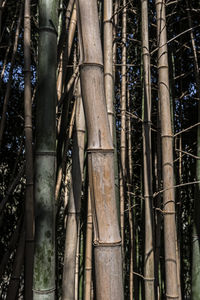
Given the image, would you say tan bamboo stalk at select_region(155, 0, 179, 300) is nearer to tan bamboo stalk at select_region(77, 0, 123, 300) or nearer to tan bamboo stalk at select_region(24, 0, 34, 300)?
tan bamboo stalk at select_region(24, 0, 34, 300)

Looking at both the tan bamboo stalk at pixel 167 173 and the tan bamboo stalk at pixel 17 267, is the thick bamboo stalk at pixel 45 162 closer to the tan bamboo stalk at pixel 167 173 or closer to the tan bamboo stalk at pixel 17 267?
the tan bamboo stalk at pixel 17 267

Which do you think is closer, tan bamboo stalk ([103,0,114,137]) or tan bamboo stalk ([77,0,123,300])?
tan bamboo stalk ([77,0,123,300])

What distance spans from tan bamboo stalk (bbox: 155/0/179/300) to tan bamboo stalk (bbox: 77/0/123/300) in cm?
68

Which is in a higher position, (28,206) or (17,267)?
(28,206)

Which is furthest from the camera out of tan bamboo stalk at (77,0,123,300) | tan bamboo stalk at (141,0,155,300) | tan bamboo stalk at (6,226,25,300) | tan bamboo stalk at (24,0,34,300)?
tan bamboo stalk at (141,0,155,300)

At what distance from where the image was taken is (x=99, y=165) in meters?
0.64

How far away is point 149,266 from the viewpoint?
160 centimetres

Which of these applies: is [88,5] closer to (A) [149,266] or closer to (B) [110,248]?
(B) [110,248]

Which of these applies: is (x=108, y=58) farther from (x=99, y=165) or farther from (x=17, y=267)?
(x=17, y=267)

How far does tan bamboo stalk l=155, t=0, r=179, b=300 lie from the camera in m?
1.26

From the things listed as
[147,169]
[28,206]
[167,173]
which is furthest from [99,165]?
[147,169]

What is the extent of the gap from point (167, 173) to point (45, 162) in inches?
22.9

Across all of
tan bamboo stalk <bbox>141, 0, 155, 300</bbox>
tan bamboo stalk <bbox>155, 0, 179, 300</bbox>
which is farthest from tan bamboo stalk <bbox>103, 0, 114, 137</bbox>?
Result: tan bamboo stalk <bbox>141, 0, 155, 300</bbox>

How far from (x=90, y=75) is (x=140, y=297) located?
2.49 meters
